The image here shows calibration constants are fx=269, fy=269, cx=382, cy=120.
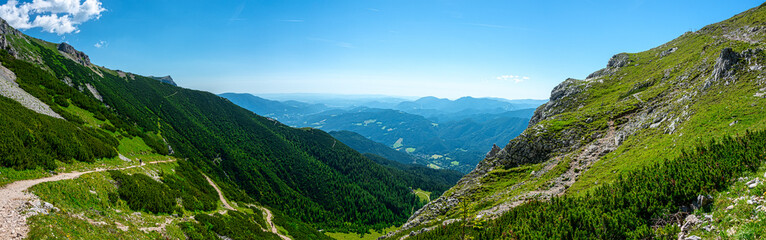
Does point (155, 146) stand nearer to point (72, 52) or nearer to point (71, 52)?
point (71, 52)

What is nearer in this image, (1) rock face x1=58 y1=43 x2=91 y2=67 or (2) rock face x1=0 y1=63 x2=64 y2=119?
(2) rock face x1=0 y1=63 x2=64 y2=119

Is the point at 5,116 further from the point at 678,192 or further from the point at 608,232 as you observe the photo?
the point at 678,192

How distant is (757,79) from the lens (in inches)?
1414

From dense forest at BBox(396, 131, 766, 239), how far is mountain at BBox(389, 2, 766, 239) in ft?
0.29

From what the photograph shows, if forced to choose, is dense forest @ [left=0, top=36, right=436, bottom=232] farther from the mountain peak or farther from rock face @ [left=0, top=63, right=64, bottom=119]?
the mountain peak

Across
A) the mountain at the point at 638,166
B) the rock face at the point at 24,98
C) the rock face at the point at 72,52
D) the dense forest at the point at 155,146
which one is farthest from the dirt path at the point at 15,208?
the rock face at the point at 72,52

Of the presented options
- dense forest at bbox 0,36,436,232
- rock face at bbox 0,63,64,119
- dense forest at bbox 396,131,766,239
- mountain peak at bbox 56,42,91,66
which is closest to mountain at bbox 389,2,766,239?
dense forest at bbox 396,131,766,239

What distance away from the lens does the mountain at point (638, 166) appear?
1856 centimetres

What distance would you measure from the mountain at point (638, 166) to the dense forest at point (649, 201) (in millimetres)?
90

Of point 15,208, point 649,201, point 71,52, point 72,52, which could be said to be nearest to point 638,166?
point 649,201

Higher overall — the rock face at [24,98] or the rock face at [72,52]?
the rock face at [72,52]

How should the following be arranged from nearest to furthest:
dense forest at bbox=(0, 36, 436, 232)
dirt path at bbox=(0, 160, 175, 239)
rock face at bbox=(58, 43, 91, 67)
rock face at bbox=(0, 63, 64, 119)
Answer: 1. dirt path at bbox=(0, 160, 175, 239)
2. dense forest at bbox=(0, 36, 436, 232)
3. rock face at bbox=(0, 63, 64, 119)
4. rock face at bbox=(58, 43, 91, 67)

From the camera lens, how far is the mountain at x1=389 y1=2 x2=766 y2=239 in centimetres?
1856

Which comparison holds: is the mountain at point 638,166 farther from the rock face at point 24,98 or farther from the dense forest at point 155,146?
the rock face at point 24,98
